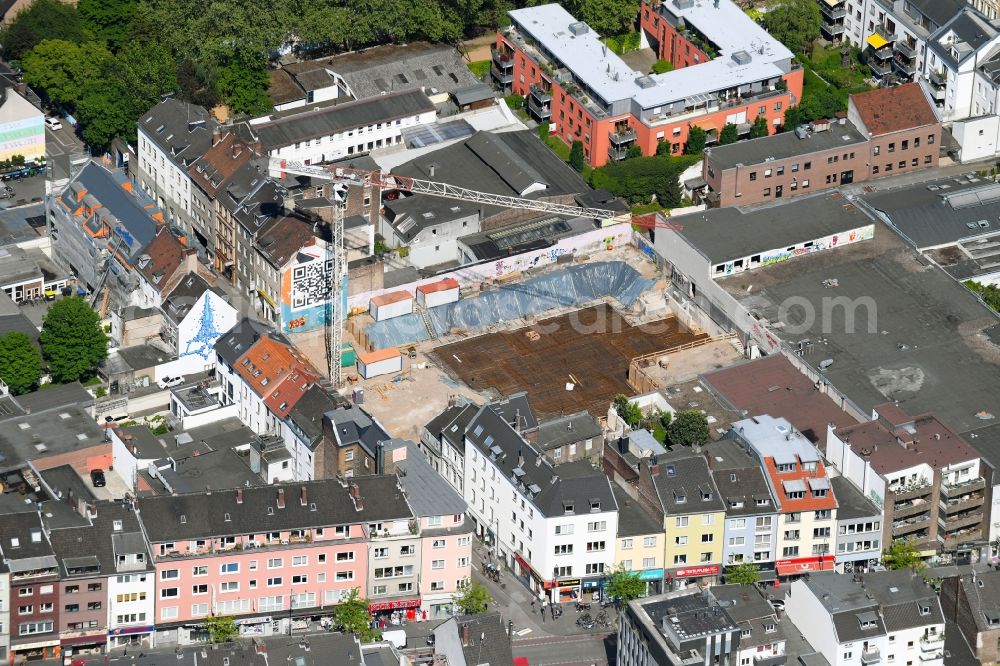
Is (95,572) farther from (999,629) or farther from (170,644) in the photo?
(999,629)

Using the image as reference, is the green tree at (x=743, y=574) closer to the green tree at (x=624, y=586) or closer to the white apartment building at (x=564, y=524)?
the green tree at (x=624, y=586)

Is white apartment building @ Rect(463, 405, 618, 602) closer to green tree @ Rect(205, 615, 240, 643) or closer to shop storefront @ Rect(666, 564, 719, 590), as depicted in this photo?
shop storefront @ Rect(666, 564, 719, 590)

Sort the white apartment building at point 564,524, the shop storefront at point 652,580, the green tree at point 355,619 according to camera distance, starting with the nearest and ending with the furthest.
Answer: the green tree at point 355,619
the white apartment building at point 564,524
the shop storefront at point 652,580

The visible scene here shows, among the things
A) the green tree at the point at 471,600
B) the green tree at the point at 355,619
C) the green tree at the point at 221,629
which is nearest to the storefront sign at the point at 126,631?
the green tree at the point at 221,629

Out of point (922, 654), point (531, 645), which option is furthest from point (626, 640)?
point (922, 654)

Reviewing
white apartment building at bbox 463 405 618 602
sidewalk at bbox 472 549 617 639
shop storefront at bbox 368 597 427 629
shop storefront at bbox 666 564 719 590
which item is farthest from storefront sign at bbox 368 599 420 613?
shop storefront at bbox 666 564 719 590
